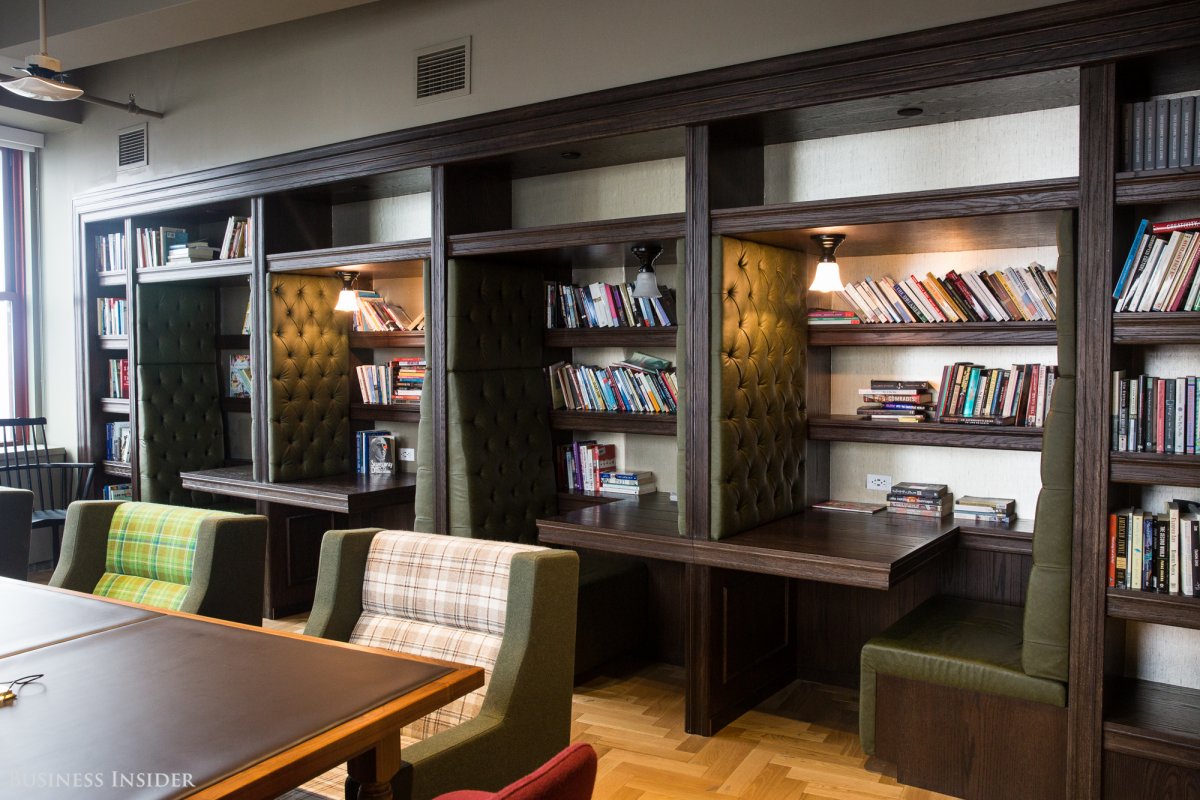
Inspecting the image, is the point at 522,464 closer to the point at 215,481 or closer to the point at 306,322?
the point at 306,322

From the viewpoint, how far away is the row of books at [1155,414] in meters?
2.83

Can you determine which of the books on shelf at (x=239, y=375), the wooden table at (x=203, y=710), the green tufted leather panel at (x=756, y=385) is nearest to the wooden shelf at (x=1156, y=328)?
the green tufted leather panel at (x=756, y=385)

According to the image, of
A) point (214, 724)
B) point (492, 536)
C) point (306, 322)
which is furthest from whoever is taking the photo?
point (306, 322)

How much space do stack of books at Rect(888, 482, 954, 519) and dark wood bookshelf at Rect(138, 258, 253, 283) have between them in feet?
12.4

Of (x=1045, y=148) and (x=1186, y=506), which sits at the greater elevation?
(x=1045, y=148)

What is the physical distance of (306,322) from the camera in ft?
17.9

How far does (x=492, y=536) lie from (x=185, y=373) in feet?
9.79

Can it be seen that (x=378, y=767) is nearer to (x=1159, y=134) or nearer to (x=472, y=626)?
(x=472, y=626)

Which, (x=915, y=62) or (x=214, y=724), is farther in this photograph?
(x=915, y=62)

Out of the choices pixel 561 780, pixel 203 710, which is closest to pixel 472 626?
pixel 203 710

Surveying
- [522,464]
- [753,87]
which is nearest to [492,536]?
[522,464]

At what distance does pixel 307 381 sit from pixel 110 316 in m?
1.98

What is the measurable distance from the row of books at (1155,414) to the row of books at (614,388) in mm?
1921

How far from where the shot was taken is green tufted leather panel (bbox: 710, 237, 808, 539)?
3.63m
